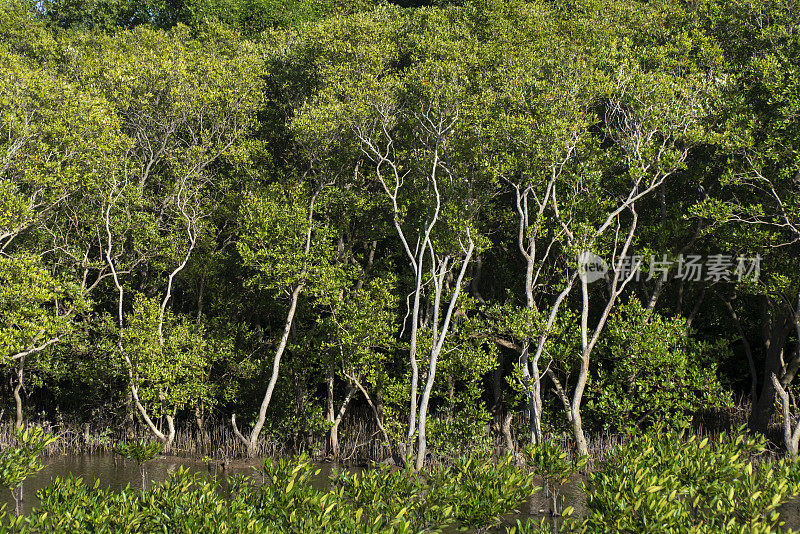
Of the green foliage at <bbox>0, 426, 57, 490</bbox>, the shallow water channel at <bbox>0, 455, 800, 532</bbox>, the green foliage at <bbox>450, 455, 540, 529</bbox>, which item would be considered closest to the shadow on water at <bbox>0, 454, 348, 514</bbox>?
the shallow water channel at <bbox>0, 455, 800, 532</bbox>

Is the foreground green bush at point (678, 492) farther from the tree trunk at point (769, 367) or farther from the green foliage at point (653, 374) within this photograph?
the tree trunk at point (769, 367)

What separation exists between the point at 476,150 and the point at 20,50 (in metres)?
23.6

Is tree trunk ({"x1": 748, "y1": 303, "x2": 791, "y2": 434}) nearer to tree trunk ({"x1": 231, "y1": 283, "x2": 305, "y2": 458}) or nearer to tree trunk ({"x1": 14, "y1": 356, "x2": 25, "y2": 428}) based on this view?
tree trunk ({"x1": 231, "y1": 283, "x2": 305, "y2": 458})

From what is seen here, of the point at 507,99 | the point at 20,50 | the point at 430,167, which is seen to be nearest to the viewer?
the point at 507,99

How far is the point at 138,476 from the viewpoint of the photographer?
1862 cm

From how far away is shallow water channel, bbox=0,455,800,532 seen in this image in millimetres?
14735

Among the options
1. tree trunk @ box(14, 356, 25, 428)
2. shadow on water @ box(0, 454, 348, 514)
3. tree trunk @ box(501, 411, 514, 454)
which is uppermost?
tree trunk @ box(14, 356, 25, 428)

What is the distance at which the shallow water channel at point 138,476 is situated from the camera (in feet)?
48.3

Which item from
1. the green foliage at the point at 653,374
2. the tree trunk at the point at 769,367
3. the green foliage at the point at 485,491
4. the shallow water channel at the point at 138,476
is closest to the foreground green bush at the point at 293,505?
the green foliage at the point at 485,491

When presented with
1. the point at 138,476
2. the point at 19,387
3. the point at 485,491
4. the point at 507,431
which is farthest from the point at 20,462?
the point at 507,431

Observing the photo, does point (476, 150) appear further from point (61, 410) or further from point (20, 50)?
point (20, 50)

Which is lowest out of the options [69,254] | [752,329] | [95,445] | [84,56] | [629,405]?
[95,445]

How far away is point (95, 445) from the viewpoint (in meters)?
22.1

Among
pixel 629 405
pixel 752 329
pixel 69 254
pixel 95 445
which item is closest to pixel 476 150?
pixel 629 405
